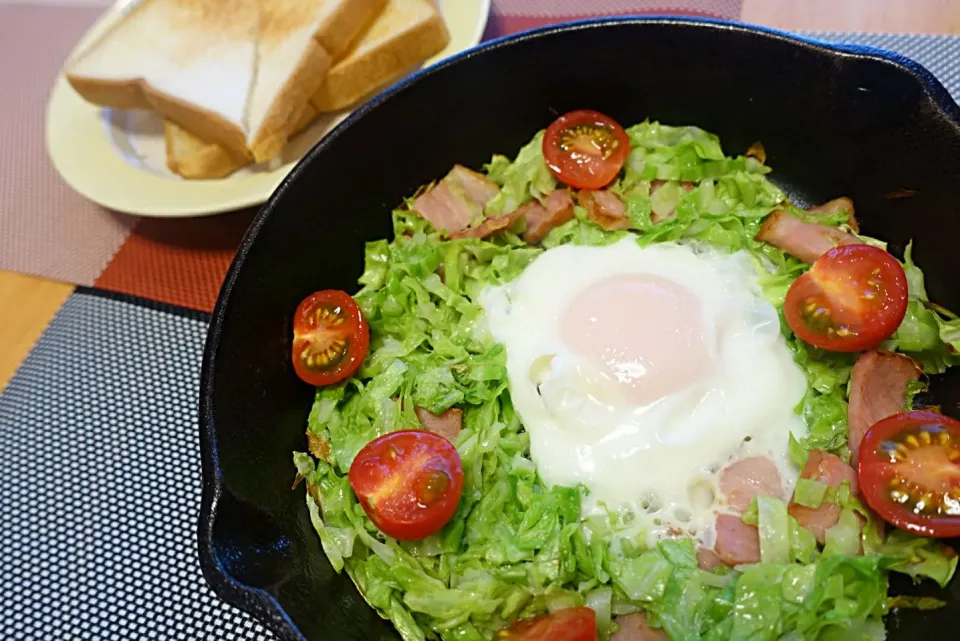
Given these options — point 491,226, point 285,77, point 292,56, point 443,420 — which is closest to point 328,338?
point 443,420

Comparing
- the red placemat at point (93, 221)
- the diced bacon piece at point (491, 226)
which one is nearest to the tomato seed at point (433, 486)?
the diced bacon piece at point (491, 226)

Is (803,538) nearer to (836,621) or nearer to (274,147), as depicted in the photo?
(836,621)

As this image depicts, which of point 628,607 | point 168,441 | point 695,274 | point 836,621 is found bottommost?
point 168,441

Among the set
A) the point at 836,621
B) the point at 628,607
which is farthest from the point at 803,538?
the point at 628,607

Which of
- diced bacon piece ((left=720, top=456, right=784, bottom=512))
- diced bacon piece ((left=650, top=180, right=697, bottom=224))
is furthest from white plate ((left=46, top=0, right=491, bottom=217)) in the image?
diced bacon piece ((left=720, top=456, right=784, bottom=512))

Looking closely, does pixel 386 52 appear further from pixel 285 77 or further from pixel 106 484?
pixel 106 484

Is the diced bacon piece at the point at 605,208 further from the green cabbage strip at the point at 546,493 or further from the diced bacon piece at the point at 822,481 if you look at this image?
the diced bacon piece at the point at 822,481
